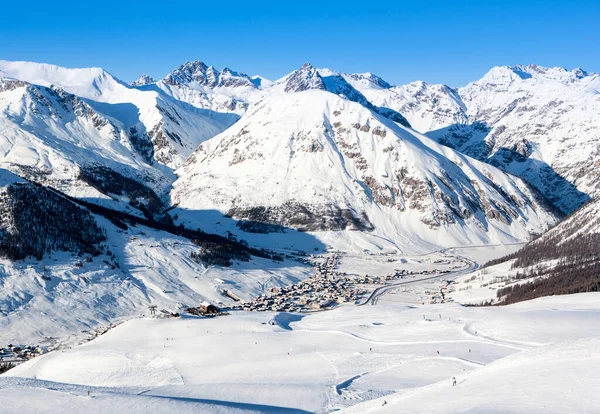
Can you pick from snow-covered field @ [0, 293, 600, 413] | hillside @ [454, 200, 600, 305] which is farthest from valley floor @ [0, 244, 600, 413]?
hillside @ [454, 200, 600, 305]

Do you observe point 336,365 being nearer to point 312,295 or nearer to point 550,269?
point 312,295

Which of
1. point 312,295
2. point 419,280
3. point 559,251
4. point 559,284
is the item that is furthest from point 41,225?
point 559,251

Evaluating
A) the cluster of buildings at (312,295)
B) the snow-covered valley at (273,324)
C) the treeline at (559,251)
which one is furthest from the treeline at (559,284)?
the cluster of buildings at (312,295)

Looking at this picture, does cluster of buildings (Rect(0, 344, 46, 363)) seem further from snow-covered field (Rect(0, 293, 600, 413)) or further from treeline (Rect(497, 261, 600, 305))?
treeline (Rect(497, 261, 600, 305))

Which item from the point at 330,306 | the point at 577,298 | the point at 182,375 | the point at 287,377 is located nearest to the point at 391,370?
the point at 287,377

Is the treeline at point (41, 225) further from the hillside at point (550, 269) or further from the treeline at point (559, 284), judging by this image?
the treeline at point (559, 284)

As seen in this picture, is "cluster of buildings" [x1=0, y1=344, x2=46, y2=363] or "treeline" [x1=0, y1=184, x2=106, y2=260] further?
"treeline" [x1=0, y1=184, x2=106, y2=260]
